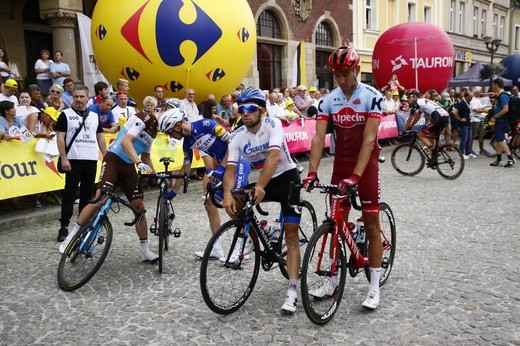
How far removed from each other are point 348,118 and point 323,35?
2286 centimetres

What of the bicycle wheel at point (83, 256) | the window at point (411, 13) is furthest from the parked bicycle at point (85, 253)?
the window at point (411, 13)

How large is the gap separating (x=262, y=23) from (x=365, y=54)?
29.0 ft

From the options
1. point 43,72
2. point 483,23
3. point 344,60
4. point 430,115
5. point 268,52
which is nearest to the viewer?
point 344,60

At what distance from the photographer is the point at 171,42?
383 inches

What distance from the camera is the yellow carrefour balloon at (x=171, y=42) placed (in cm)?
965

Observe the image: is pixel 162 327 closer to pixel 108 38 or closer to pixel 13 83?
pixel 13 83

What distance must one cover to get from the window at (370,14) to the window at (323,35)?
3.90 m

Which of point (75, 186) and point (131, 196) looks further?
point (75, 186)

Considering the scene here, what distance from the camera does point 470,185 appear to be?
387 inches

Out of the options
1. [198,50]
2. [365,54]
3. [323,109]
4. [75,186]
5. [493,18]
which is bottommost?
[75,186]

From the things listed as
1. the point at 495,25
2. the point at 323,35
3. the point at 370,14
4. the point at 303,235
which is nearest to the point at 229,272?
the point at 303,235

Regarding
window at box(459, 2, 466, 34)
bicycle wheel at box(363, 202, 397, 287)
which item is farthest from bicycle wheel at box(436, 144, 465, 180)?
window at box(459, 2, 466, 34)

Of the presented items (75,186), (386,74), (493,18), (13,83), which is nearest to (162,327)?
(75,186)

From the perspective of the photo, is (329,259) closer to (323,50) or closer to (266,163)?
(266,163)
